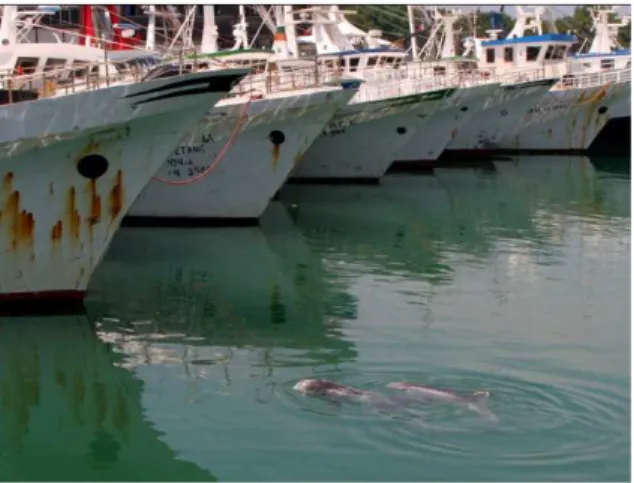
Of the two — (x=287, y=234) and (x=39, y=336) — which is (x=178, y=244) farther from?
(x=39, y=336)

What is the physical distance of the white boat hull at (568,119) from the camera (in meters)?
49.6

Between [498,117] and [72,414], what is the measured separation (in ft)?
124

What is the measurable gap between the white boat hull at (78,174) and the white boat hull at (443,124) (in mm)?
23121

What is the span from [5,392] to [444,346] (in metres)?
5.62

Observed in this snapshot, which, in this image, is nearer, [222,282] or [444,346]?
[444,346]

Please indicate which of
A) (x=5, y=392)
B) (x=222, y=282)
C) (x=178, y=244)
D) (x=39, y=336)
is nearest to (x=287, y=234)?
(x=178, y=244)

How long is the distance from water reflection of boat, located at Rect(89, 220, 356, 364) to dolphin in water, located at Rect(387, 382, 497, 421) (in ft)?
7.17

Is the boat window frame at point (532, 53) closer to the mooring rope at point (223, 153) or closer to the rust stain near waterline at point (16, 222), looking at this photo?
the mooring rope at point (223, 153)

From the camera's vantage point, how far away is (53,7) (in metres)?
28.0

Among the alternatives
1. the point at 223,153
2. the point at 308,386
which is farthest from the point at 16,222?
the point at 223,153

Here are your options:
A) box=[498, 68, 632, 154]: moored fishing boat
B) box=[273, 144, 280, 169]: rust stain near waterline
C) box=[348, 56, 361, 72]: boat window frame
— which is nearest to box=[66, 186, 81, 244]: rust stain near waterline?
box=[273, 144, 280, 169]: rust stain near waterline

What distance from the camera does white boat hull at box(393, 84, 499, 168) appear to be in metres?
41.6

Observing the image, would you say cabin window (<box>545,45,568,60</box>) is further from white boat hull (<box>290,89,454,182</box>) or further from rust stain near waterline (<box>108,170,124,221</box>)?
rust stain near waterline (<box>108,170,124,221</box>)

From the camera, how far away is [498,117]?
49188mm
